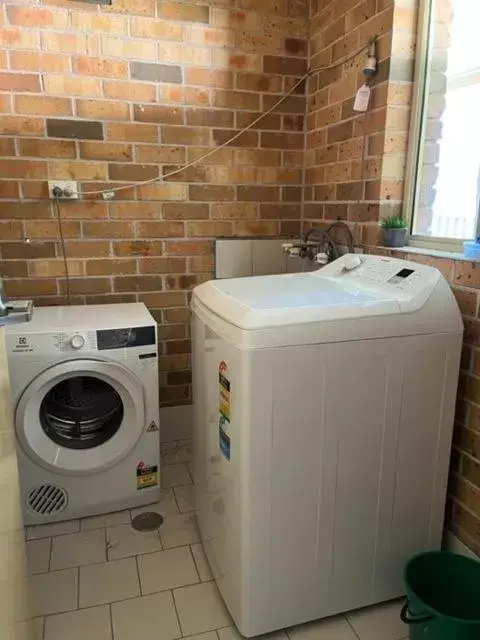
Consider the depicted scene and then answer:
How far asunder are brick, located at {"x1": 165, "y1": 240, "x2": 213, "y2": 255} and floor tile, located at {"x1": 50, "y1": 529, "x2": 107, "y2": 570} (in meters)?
1.38

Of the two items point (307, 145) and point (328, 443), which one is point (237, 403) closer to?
point (328, 443)

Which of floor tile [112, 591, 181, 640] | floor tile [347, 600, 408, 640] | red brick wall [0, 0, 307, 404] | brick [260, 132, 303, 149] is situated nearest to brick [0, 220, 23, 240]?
red brick wall [0, 0, 307, 404]

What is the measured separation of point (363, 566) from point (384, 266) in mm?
1001

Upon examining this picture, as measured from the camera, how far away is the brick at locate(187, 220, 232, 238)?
2.54 m

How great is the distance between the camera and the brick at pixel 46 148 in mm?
2217

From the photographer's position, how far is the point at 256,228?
2646 mm

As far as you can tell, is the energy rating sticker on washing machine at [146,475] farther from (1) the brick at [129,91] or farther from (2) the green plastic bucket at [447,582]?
(1) the brick at [129,91]

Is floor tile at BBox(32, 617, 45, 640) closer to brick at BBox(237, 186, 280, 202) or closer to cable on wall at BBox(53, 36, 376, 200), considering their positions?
cable on wall at BBox(53, 36, 376, 200)

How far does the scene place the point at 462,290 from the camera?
5.15ft

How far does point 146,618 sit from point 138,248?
165cm

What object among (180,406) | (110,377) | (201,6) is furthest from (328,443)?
A: (201,6)

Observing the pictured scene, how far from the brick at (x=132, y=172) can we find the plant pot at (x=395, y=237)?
121 cm

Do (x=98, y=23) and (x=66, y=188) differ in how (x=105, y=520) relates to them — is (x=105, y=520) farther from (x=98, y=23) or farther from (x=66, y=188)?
(x=98, y=23)

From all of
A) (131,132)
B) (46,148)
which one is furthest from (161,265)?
(46,148)
